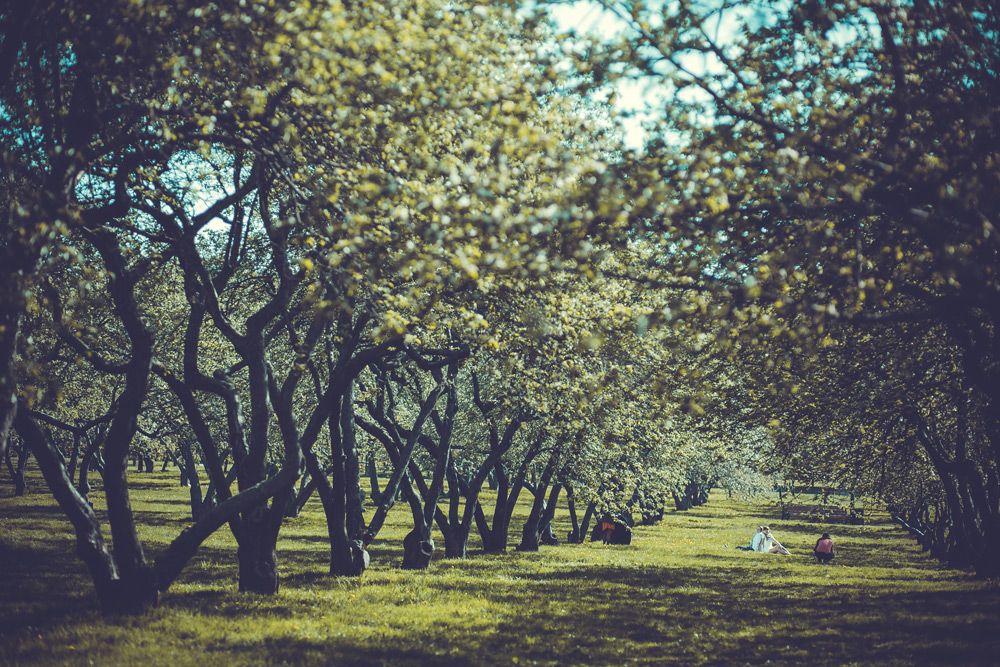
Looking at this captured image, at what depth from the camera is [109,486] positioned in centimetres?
1156

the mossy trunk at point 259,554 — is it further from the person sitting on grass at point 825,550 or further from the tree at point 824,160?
the person sitting on grass at point 825,550

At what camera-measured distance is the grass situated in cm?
1043

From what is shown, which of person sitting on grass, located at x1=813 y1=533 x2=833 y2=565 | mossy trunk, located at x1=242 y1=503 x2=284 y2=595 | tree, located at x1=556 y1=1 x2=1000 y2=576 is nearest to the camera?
tree, located at x1=556 y1=1 x2=1000 y2=576

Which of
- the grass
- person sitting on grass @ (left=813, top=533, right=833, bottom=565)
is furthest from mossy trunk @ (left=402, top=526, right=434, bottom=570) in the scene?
person sitting on grass @ (left=813, top=533, right=833, bottom=565)

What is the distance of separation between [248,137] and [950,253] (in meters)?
8.32

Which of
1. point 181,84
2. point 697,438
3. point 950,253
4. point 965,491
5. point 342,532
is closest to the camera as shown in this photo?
point 950,253

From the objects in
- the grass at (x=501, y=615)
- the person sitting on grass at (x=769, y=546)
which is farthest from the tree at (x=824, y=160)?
the person sitting on grass at (x=769, y=546)

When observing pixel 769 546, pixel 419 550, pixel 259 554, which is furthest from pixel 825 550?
pixel 259 554

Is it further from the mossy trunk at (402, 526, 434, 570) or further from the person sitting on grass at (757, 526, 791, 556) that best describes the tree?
the person sitting on grass at (757, 526, 791, 556)

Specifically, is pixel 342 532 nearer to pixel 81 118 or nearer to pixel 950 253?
pixel 81 118

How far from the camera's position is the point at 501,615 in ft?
47.3

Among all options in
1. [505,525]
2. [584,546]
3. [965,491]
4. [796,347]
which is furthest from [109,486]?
[584,546]

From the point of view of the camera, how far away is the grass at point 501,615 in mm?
10430

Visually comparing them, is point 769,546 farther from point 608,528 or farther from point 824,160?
point 824,160
